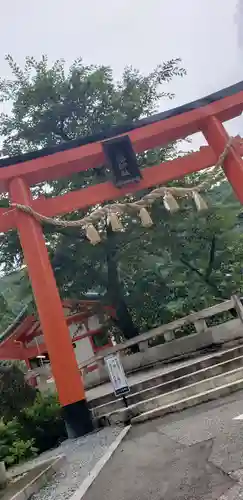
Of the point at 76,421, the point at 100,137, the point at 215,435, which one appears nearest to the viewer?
the point at 215,435

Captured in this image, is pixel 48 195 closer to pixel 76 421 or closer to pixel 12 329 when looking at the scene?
pixel 12 329

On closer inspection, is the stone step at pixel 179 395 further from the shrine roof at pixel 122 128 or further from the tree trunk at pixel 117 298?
the tree trunk at pixel 117 298

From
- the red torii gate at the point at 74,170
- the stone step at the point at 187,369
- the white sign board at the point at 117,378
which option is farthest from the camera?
the stone step at the point at 187,369

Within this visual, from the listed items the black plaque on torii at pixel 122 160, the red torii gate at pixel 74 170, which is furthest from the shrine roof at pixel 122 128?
the black plaque on torii at pixel 122 160

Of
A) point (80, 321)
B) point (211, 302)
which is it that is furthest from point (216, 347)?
point (80, 321)

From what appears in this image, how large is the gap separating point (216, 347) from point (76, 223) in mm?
4583

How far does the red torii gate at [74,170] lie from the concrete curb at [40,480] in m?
1.72

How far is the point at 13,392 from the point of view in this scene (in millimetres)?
6363

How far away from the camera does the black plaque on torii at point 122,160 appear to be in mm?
7850

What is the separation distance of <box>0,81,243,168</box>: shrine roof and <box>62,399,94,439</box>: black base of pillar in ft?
15.3

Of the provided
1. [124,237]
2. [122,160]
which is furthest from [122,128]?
[124,237]

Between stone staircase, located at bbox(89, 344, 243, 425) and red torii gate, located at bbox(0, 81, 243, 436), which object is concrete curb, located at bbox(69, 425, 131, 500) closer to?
stone staircase, located at bbox(89, 344, 243, 425)

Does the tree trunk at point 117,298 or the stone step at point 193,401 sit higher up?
the tree trunk at point 117,298

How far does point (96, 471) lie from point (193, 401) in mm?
2110
